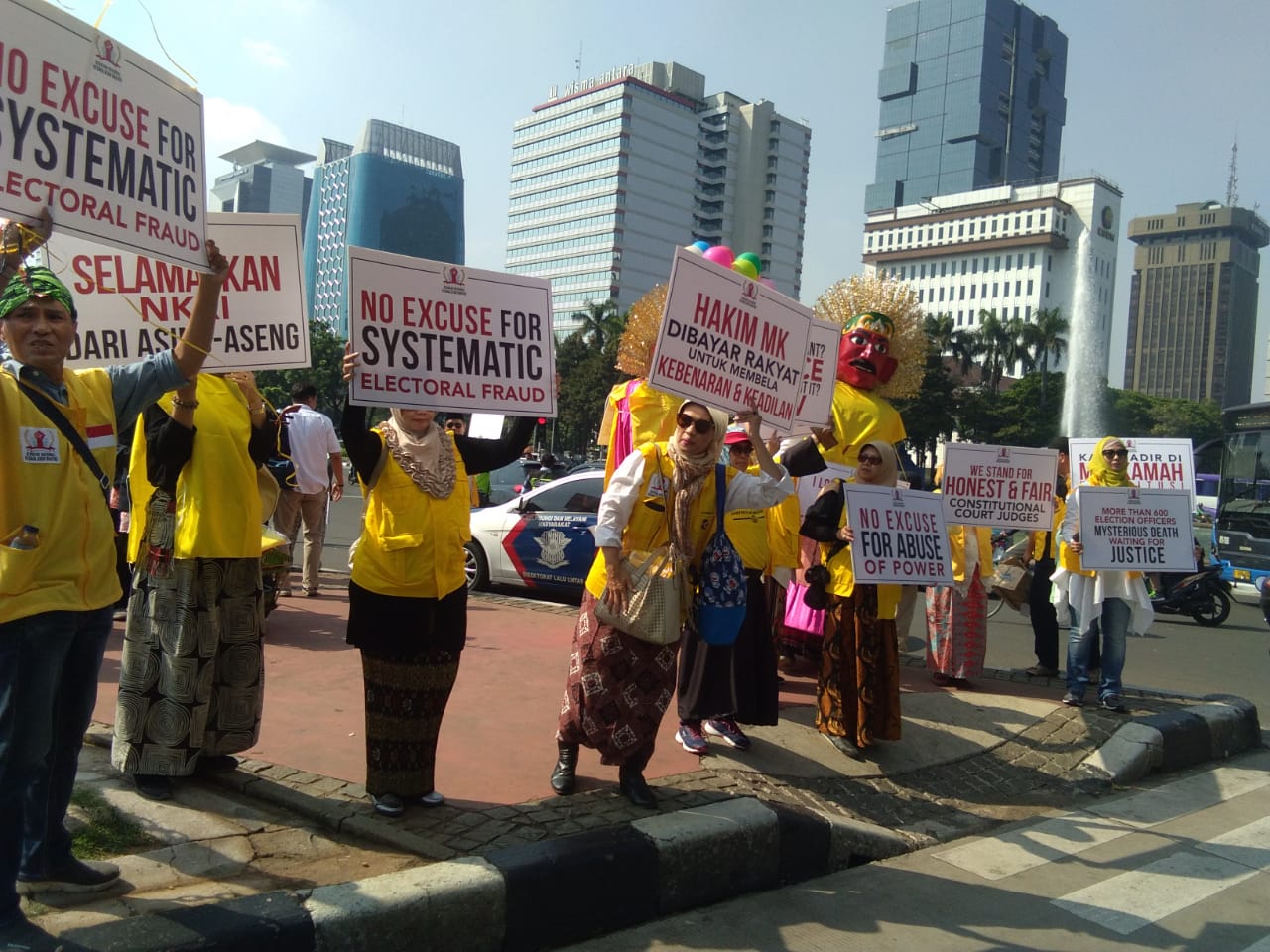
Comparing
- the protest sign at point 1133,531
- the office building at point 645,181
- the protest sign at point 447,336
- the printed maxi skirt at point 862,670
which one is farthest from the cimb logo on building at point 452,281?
the office building at point 645,181

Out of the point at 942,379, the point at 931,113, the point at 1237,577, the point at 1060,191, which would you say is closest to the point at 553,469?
the point at 1237,577

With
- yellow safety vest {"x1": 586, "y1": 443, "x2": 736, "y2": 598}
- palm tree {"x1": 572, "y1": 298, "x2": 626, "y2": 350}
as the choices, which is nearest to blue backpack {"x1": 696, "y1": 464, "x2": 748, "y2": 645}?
yellow safety vest {"x1": 586, "y1": 443, "x2": 736, "y2": 598}

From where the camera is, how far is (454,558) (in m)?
3.96

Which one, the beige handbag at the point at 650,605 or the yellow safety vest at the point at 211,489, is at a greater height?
the yellow safety vest at the point at 211,489

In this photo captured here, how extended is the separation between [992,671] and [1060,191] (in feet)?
432

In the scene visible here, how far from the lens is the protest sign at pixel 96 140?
9.68 ft

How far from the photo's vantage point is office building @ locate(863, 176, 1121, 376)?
119 m

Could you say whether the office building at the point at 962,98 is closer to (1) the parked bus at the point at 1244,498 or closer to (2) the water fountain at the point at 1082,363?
(2) the water fountain at the point at 1082,363

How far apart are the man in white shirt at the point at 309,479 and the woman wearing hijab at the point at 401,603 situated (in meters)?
4.03

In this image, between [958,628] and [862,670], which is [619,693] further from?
[958,628]

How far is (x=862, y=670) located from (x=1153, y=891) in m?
1.65

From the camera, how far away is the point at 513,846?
3.62 meters

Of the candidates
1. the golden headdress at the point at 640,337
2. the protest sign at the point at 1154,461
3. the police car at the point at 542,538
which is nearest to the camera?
the golden headdress at the point at 640,337

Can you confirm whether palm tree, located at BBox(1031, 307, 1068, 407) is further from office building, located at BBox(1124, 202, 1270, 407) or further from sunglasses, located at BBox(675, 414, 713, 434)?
office building, located at BBox(1124, 202, 1270, 407)
